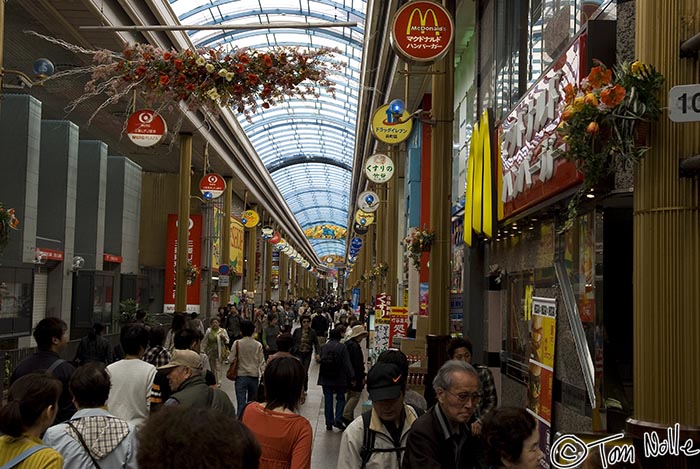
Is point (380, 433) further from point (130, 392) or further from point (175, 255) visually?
point (175, 255)

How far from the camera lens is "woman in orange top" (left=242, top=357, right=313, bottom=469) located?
165 inches

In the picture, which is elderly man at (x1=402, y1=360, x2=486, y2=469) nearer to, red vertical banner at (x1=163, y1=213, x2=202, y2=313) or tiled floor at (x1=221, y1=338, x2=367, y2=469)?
tiled floor at (x1=221, y1=338, x2=367, y2=469)

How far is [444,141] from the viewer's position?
41.0 feet

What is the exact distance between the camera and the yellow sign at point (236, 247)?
1665 inches

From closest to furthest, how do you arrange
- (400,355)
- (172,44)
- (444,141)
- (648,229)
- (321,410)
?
(648,229), (400,355), (444,141), (321,410), (172,44)

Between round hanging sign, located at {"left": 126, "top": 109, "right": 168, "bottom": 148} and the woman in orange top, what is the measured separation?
38.3 ft

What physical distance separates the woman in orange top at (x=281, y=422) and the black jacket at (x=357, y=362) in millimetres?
8177

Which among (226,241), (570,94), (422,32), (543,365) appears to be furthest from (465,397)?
(226,241)

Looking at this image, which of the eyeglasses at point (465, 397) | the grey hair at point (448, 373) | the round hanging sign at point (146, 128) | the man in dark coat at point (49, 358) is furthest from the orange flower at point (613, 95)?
the round hanging sign at point (146, 128)

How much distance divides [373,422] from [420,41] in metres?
8.28

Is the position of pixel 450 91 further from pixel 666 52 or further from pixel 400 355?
pixel 666 52

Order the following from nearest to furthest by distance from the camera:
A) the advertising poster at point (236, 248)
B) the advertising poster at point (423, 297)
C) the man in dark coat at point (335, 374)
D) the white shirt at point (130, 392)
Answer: the white shirt at point (130, 392)
the man in dark coat at point (335, 374)
the advertising poster at point (423, 297)
the advertising poster at point (236, 248)

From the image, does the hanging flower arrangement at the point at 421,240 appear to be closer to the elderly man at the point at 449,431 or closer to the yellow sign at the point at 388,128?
the yellow sign at the point at 388,128

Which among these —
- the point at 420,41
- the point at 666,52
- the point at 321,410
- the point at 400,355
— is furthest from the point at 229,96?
the point at 321,410
